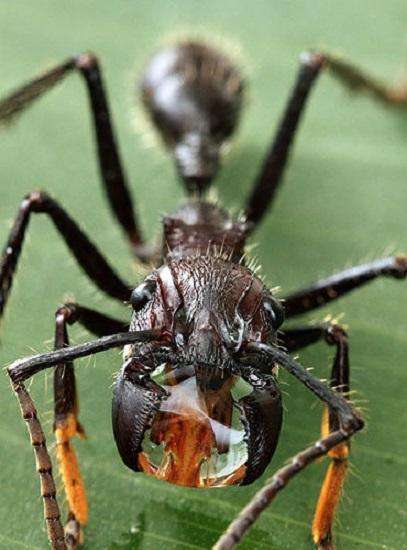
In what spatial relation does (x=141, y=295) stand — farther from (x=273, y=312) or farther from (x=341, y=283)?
(x=341, y=283)

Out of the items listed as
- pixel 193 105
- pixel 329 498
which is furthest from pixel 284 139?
pixel 329 498

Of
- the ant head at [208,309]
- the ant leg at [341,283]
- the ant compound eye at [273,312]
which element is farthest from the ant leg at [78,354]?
the ant leg at [341,283]

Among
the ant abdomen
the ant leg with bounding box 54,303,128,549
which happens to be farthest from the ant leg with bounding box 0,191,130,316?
the ant abdomen

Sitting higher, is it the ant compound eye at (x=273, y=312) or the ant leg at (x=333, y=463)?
the ant compound eye at (x=273, y=312)

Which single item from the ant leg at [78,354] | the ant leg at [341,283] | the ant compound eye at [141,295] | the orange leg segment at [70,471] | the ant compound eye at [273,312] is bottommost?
the orange leg segment at [70,471]

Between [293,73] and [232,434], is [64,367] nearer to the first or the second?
[232,434]

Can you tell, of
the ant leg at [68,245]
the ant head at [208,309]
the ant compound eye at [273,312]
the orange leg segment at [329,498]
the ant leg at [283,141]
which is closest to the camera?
the ant head at [208,309]

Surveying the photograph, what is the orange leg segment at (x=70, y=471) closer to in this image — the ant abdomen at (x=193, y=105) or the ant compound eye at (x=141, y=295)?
the ant compound eye at (x=141, y=295)
